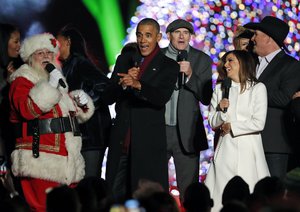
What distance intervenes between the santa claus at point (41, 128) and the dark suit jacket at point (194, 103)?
1111mm

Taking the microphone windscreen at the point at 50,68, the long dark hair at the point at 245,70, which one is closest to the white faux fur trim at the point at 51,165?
the microphone windscreen at the point at 50,68

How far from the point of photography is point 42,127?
30.8 ft

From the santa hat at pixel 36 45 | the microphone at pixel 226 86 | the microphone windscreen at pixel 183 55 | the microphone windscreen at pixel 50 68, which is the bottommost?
the microphone at pixel 226 86

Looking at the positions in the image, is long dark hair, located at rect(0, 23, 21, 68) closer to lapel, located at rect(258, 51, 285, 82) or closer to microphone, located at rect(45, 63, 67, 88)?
microphone, located at rect(45, 63, 67, 88)

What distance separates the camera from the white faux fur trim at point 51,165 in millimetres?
9359

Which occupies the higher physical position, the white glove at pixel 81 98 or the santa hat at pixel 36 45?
the santa hat at pixel 36 45

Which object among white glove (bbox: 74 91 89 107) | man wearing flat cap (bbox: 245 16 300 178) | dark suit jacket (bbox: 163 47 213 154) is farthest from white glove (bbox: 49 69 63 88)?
man wearing flat cap (bbox: 245 16 300 178)

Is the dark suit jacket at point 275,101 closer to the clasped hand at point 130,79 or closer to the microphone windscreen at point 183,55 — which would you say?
the microphone windscreen at point 183,55

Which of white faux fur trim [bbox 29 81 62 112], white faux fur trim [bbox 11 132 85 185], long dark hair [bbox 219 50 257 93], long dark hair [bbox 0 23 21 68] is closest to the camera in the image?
white faux fur trim [bbox 29 81 62 112]

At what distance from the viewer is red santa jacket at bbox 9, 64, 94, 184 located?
9.24 metres

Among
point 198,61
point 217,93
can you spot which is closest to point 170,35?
point 198,61

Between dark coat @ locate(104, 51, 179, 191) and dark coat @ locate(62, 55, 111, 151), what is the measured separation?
718 millimetres

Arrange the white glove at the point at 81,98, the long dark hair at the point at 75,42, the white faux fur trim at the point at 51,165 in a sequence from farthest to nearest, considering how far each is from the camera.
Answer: the long dark hair at the point at 75,42 → the white glove at the point at 81,98 → the white faux fur trim at the point at 51,165

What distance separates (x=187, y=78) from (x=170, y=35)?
1.70 feet
